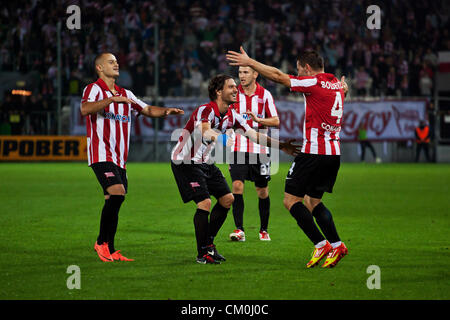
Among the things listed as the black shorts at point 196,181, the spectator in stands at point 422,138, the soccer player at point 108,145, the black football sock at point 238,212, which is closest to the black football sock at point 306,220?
the black shorts at point 196,181

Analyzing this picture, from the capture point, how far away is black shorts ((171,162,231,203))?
7.53 metres

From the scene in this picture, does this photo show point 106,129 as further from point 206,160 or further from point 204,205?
point 204,205

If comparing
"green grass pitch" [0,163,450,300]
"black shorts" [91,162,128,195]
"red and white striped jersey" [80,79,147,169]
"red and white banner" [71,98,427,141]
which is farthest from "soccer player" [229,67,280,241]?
"red and white banner" [71,98,427,141]

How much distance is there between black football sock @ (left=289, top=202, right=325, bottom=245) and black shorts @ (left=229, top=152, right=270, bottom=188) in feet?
8.46

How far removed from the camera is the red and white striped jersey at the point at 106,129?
7652 millimetres

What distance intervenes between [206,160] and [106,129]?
110 cm

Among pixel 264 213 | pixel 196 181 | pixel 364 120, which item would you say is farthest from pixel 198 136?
Result: pixel 364 120

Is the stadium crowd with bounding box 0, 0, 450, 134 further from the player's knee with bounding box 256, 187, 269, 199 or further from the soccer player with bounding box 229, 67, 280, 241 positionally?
the player's knee with bounding box 256, 187, 269, 199

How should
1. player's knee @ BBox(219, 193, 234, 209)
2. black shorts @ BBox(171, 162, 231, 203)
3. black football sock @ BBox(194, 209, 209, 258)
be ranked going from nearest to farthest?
black football sock @ BBox(194, 209, 209, 258), black shorts @ BBox(171, 162, 231, 203), player's knee @ BBox(219, 193, 234, 209)

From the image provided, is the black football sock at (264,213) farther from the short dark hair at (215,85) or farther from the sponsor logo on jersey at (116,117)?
the sponsor logo on jersey at (116,117)
